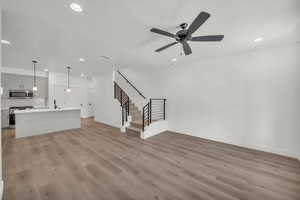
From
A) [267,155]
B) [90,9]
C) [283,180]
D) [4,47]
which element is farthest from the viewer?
[4,47]

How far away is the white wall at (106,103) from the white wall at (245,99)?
Result: 112 inches

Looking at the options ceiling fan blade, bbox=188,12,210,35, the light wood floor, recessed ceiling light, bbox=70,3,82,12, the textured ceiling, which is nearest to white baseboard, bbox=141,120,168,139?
the light wood floor

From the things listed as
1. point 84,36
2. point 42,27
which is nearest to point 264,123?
point 84,36

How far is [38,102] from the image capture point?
256 inches

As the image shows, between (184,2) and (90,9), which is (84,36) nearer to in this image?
(90,9)

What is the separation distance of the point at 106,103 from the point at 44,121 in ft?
8.69

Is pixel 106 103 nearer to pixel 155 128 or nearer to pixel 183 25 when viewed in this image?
→ pixel 155 128

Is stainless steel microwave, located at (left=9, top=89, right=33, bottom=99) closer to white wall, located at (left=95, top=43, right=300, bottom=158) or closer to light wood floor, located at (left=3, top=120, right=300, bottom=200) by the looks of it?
light wood floor, located at (left=3, top=120, right=300, bottom=200)

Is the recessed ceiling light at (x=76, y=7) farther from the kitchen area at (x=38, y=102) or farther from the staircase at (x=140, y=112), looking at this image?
the kitchen area at (x=38, y=102)

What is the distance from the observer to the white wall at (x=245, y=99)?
2971 mm


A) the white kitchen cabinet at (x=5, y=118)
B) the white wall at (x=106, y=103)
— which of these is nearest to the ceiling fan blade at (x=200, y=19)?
the white wall at (x=106, y=103)

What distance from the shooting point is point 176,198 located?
1.75m

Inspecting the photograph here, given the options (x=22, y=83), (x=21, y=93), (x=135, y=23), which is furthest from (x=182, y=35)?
(x=22, y=83)

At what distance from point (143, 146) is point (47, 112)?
4.24m
